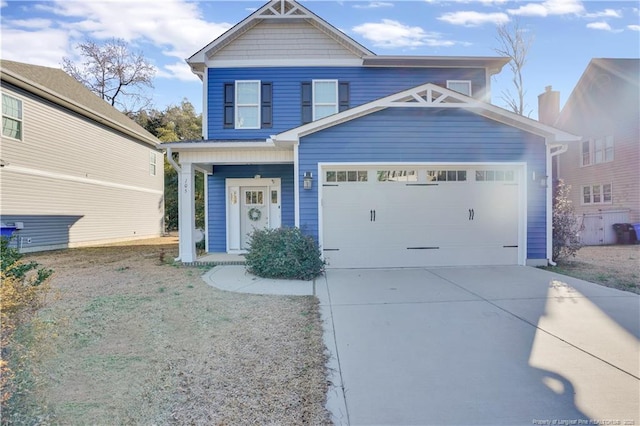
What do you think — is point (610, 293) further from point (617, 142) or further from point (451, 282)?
point (617, 142)

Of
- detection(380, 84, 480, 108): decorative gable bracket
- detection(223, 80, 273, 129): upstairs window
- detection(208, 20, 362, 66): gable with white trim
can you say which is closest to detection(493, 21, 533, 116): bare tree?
detection(208, 20, 362, 66): gable with white trim

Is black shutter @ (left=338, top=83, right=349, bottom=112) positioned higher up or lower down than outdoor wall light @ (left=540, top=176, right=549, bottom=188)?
higher up

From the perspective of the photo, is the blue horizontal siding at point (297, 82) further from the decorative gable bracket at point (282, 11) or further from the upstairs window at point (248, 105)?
the decorative gable bracket at point (282, 11)

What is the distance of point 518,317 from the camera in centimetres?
467

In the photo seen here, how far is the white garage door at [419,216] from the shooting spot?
825cm

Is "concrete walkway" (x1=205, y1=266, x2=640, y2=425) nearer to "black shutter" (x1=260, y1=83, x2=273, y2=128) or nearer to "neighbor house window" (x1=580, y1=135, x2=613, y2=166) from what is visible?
"black shutter" (x1=260, y1=83, x2=273, y2=128)

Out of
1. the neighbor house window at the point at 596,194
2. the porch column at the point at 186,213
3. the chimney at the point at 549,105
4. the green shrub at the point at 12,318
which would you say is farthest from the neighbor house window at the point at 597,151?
the green shrub at the point at 12,318

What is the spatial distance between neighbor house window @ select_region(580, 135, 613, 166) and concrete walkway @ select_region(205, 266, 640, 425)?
14507 mm

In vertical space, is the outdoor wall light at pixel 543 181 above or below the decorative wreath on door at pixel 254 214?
above

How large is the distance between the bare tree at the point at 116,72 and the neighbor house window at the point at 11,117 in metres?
18.1

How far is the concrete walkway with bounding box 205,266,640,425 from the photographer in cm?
265

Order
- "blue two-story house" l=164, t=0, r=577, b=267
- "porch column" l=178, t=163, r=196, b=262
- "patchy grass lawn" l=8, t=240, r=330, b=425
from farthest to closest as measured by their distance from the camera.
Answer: "porch column" l=178, t=163, r=196, b=262
"blue two-story house" l=164, t=0, r=577, b=267
"patchy grass lawn" l=8, t=240, r=330, b=425

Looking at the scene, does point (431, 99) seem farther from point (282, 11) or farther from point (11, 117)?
point (11, 117)

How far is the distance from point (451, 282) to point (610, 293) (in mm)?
2476
